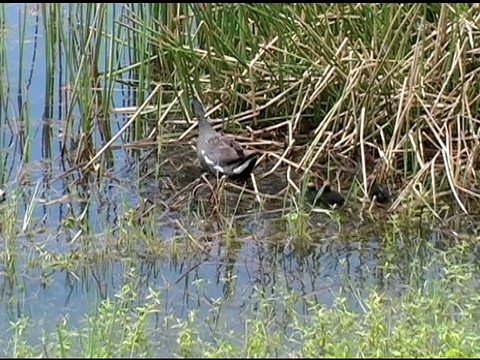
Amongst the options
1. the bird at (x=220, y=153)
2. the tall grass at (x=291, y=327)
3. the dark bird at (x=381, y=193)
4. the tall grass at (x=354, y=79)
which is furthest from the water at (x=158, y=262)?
the tall grass at (x=354, y=79)

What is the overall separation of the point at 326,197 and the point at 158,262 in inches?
35.9

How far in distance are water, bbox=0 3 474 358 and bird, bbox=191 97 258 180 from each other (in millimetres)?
297

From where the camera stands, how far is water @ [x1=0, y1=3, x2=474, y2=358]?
3.97 m

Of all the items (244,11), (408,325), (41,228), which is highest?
(244,11)

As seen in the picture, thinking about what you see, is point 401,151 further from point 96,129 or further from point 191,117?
point 96,129

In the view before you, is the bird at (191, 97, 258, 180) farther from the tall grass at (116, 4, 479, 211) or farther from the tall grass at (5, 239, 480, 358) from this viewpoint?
the tall grass at (5, 239, 480, 358)

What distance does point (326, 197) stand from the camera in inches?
187

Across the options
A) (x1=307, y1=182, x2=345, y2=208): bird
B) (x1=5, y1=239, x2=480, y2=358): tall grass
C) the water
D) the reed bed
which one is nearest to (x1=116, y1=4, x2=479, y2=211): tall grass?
the reed bed

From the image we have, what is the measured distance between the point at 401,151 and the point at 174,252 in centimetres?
122

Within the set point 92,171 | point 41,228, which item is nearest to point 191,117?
point 92,171

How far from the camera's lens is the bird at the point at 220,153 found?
4.95m

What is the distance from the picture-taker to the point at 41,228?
4605 millimetres

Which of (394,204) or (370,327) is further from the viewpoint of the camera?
(394,204)

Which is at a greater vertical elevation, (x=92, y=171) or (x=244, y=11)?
(x=244, y=11)
